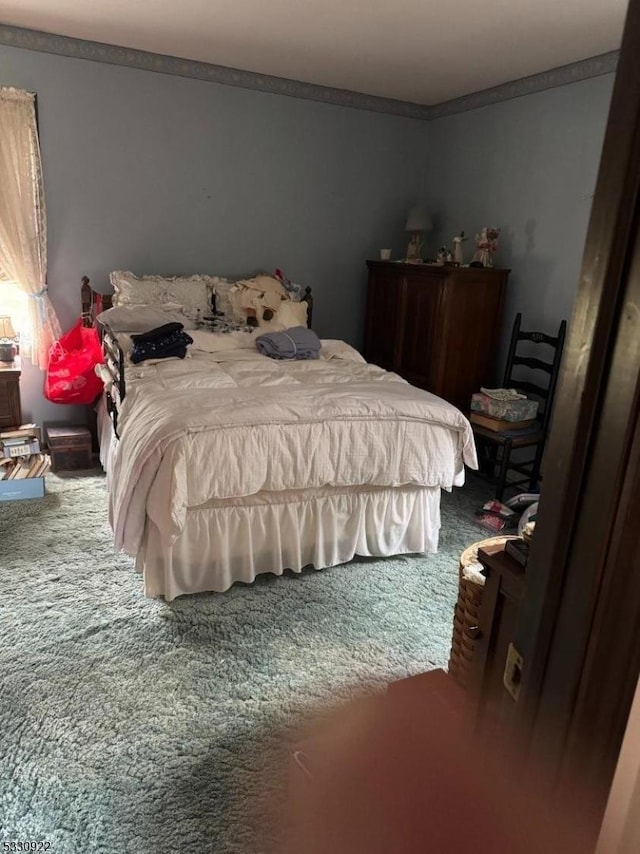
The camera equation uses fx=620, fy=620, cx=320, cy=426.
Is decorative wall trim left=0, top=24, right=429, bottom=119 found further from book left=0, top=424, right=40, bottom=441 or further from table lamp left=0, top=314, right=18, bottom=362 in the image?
book left=0, top=424, right=40, bottom=441

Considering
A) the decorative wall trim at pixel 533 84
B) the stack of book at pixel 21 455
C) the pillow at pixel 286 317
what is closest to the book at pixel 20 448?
the stack of book at pixel 21 455

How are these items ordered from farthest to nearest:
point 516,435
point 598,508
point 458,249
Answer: point 458,249 → point 516,435 → point 598,508

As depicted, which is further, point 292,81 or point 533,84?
point 292,81

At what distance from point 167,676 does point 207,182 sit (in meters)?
3.18

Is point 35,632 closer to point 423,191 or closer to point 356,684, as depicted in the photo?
point 356,684

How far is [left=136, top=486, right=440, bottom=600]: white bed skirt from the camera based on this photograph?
2422 mm

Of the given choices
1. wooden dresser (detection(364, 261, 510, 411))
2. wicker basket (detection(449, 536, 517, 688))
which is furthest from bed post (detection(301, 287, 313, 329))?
wicker basket (detection(449, 536, 517, 688))

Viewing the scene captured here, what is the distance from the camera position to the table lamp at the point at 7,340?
351 centimetres

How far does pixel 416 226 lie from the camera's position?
4.39 m

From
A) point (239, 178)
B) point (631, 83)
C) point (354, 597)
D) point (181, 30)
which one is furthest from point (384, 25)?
point (631, 83)

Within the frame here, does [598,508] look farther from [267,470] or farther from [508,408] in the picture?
[508,408]

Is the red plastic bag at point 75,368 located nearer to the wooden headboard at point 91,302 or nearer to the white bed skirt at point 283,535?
the wooden headboard at point 91,302

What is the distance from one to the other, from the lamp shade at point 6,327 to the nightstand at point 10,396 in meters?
0.26

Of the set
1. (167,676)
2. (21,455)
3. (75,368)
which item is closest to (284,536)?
(167,676)
